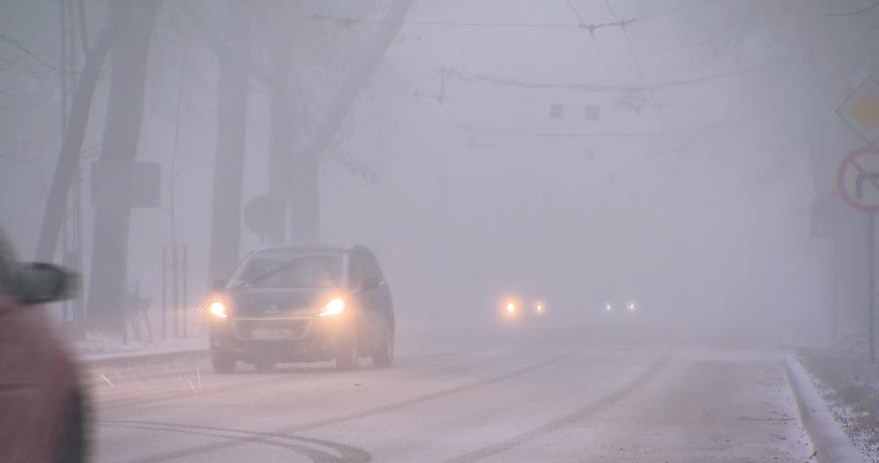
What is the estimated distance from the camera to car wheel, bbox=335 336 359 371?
20.3 m

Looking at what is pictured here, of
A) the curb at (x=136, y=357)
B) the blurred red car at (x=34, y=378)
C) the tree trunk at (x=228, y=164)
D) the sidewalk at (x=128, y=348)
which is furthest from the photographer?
the tree trunk at (x=228, y=164)

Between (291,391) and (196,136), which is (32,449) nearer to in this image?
(291,391)

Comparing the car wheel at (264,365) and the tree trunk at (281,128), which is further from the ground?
the tree trunk at (281,128)

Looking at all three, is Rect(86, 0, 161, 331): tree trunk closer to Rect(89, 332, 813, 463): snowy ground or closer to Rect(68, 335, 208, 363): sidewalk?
Rect(68, 335, 208, 363): sidewalk

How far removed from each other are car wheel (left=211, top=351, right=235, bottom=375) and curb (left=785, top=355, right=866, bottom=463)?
23.6ft

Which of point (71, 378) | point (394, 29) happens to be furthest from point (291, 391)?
point (394, 29)

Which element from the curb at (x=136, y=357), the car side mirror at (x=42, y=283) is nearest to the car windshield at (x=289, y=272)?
the curb at (x=136, y=357)

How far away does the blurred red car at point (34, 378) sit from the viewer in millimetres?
4496

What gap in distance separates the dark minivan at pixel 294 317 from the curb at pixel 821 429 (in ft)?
19.6

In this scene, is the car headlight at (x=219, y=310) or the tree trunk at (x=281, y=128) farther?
the tree trunk at (x=281, y=128)

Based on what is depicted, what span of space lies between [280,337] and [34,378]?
1550 centimetres

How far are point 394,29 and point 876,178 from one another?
62.8 feet

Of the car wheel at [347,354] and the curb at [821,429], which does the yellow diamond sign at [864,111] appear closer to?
the curb at [821,429]

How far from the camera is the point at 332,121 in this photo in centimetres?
3597
